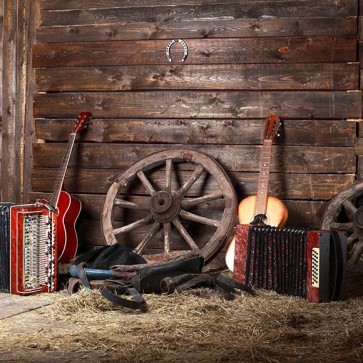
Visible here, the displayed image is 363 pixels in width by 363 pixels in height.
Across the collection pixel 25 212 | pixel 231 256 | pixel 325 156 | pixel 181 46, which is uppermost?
pixel 181 46

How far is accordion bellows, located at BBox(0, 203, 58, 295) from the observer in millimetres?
4539

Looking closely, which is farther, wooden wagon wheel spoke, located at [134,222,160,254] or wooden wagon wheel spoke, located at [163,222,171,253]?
wooden wagon wheel spoke, located at [134,222,160,254]

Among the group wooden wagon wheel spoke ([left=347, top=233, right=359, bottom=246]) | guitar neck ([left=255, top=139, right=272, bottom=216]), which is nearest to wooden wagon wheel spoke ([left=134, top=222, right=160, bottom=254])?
guitar neck ([left=255, top=139, right=272, bottom=216])

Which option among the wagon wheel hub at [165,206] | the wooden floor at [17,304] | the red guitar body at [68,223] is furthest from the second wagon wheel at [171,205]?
the wooden floor at [17,304]

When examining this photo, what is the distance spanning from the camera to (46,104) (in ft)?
20.9

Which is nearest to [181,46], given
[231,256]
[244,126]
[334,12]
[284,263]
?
[244,126]

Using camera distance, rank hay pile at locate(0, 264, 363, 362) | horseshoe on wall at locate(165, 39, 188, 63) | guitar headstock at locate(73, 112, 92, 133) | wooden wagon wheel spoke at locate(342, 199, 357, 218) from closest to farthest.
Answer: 1. hay pile at locate(0, 264, 363, 362)
2. wooden wagon wheel spoke at locate(342, 199, 357, 218)
3. horseshoe on wall at locate(165, 39, 188, 63)
4. guitar headstock at locate(73, 112, 92, 133)

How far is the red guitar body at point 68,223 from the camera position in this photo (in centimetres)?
575

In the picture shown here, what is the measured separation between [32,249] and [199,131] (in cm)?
192

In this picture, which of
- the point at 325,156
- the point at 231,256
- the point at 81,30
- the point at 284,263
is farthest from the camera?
the point at 81,30

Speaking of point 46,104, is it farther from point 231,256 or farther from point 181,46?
point 231,256

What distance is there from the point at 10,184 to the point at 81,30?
1498 mm

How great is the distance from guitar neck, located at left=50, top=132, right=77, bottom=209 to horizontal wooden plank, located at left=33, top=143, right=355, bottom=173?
0.70 ft

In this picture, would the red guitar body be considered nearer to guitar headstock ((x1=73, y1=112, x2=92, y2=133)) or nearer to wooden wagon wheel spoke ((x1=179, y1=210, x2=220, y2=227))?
guitar headstock ((x1=73, y1=112, x2=92, y2=133))
